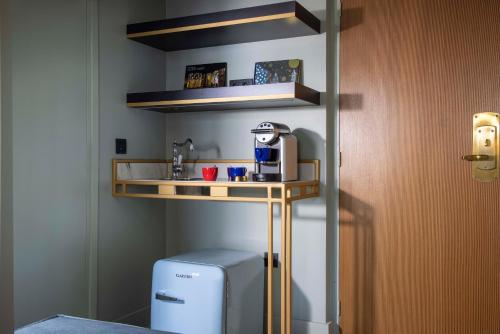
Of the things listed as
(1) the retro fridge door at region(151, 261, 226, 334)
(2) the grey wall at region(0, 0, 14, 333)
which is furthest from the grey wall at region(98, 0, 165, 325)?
(2) the grey wall at region(0, 0, 14, 333)

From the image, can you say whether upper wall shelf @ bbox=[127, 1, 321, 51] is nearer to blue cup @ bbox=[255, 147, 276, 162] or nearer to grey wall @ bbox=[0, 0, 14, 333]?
blue cup @ bbox=[255, 147, 276, 162]

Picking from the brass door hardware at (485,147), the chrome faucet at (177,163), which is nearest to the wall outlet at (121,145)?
the chrome faucet at (177,163)

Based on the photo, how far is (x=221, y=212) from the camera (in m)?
3.14

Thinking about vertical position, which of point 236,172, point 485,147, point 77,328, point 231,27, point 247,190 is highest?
point 231,27

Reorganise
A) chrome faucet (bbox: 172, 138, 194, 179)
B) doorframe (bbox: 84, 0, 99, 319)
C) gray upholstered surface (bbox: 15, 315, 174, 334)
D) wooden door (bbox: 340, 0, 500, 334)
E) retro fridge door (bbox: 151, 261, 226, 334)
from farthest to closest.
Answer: chrome faucet (bbox: 172, 138, 194, 179) → doorframe (bbox: 84, 0, 99, 319) → wooden door (bbox: 340, 0, 500, 334) → retro fridge door (bbox: 151, 261, 226, 334) → gray upholstered surface (bbox: 15, 315, 174, 334)

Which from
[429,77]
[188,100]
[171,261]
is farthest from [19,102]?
[429,77]

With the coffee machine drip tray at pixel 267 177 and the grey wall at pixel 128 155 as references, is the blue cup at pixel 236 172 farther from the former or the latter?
the grey wall at pixel 128 155

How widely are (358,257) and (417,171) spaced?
1.93ft

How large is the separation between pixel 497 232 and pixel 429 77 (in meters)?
0.87

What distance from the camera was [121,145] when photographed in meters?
2.90

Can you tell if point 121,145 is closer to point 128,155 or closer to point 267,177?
point 128,155

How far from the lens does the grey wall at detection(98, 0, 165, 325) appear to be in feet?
9.19

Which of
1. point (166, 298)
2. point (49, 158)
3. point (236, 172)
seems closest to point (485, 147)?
point (236, 172)

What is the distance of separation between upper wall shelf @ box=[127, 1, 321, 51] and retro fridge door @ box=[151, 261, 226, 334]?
1.28 m
